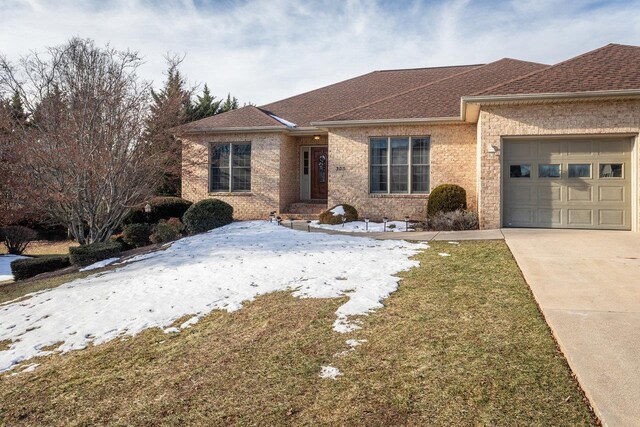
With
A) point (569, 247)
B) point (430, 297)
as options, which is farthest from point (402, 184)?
point (430, 297)

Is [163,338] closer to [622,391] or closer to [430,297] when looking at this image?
[430,297]

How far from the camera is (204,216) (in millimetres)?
13531

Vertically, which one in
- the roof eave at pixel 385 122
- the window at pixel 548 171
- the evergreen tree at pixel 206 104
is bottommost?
the window at pixel 548 171

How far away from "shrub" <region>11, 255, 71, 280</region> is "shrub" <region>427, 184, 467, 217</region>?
33.7ft

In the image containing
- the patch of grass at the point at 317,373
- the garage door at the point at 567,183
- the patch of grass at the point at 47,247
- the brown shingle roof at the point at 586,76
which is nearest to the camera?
the patch of grass at the point at 317,373

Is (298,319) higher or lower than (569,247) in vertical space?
lower

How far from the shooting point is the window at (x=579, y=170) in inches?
420

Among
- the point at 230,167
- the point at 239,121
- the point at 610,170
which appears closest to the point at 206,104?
the point at 239,121

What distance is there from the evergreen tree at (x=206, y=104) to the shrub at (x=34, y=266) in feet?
61.9

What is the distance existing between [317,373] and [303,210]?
517 inches

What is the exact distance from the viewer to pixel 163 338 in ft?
14.7

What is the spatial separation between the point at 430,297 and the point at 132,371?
3405 mm

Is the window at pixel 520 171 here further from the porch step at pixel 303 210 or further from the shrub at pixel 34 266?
the shrub at pixel 34 266

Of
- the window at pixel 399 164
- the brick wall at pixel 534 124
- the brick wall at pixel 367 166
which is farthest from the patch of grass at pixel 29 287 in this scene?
the brick wall at pixel 534 124
